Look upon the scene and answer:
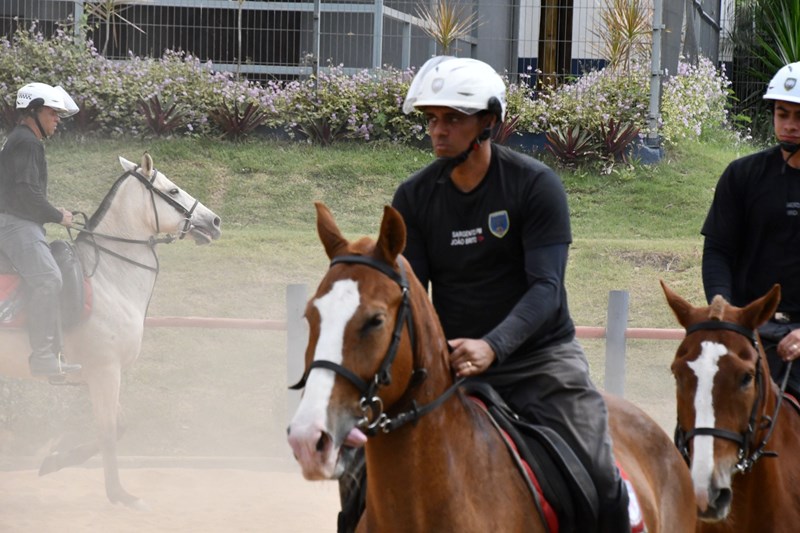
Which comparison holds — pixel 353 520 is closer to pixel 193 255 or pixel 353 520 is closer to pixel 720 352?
pixel 720 352

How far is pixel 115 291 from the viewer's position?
31.8 feet

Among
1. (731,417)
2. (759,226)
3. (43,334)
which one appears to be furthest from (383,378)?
(43,334)

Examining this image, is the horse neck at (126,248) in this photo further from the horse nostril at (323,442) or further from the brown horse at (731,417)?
the horse nostril at (323,442)

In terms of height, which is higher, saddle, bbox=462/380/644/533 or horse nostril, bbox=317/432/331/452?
horse nostril, bbox=317/432/331/452

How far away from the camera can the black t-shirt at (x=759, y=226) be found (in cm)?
539

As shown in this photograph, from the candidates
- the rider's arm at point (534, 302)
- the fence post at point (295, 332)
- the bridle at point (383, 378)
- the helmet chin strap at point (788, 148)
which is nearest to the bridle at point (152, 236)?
the fence post at point (295, 332)

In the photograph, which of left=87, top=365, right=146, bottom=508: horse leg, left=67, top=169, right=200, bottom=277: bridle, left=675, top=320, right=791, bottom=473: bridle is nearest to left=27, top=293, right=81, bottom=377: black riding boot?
left=87, top=365, right=146, bottom=508: horse leg

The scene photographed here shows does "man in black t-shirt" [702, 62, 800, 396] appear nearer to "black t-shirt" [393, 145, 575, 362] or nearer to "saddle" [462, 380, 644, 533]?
"black t-shirt" [393, 145, 575, 362]

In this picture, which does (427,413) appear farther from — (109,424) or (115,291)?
(115,291)

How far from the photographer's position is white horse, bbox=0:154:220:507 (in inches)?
366

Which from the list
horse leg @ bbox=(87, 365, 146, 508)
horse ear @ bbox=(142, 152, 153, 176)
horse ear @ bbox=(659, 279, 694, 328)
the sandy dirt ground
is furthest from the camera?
horse ear @ bbox=(142, 152, 153, 176)

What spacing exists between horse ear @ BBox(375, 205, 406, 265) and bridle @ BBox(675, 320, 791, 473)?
162 centimetres

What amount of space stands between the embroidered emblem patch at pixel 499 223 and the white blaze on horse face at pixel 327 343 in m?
0.82

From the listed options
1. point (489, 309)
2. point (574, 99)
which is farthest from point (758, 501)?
point (574, 99)
